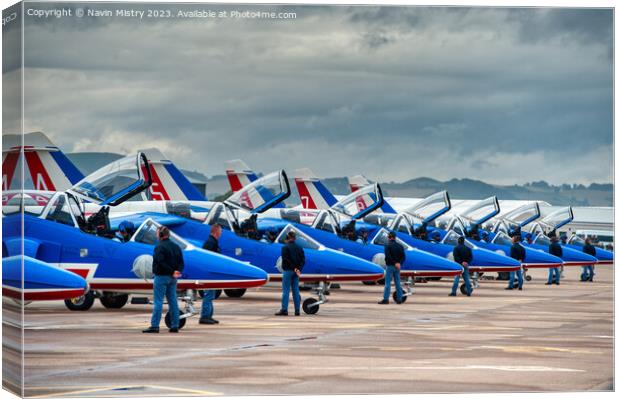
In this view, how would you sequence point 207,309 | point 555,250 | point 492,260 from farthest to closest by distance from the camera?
point 555,250 < point 492,260 < point 207,309

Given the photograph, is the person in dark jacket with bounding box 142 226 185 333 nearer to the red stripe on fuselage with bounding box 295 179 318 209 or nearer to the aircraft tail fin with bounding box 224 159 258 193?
the aircraft tail fin with bounding box 224 159 258 193

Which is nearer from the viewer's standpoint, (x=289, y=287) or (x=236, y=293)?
(x=289, y=287)

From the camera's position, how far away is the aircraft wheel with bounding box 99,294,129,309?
78.6 feet

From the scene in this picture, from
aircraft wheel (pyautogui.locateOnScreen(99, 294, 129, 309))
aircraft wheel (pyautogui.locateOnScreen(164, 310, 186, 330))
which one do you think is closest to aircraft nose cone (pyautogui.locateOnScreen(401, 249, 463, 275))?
aircraft wheel (pyautogui.locateOnScreen(99, 294, 129, 309))

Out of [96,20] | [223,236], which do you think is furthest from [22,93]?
[223,236]

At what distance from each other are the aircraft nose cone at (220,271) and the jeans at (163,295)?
287 centimetres

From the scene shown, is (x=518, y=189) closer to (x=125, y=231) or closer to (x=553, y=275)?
(x=125, y=231)

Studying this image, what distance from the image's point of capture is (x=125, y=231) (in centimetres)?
2373

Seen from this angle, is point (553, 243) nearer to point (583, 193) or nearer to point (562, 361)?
point (583, 193)

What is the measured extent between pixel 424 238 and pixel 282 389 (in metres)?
26.2

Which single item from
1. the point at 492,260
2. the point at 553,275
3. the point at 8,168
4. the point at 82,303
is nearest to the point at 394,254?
the point at 82,303

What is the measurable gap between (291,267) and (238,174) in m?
18.4

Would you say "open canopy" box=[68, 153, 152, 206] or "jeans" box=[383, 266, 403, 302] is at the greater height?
"open canopy" box=[68, 153, 152, 206]

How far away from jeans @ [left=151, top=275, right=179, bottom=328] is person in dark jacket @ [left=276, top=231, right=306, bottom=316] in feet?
13.8
